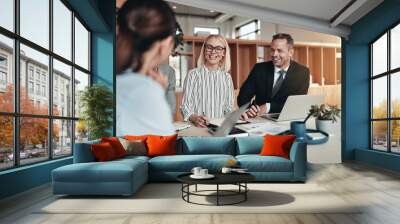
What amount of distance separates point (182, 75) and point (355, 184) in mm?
4429

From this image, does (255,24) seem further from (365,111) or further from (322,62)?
(365,111)

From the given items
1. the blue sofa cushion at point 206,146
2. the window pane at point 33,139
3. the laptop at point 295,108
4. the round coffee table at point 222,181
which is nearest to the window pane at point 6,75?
the window pane at point 33,139

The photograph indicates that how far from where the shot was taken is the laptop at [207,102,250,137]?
27.8 ft

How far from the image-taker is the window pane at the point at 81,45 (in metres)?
7.54

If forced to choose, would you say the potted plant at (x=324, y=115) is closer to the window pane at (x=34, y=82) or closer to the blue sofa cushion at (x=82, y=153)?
the blue sofa cushion at (x=82, y=153)

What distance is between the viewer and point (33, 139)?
5547 millimetres

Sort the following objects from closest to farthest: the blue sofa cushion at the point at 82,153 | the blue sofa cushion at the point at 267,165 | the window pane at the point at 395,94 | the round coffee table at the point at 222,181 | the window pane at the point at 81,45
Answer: the round coffee table at the point at 222,181, the blue sofa cushion at the point at 82,153, the blue sofa cushion at the point at 267,165, the window pane at the point at 81,45, the window pane at the point at 395,94

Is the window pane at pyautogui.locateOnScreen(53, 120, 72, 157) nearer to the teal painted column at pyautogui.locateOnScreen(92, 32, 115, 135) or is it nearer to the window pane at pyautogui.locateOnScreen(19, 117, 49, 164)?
the window pane at pyautogui.locateOnScreen(19, 117, 49, 164)

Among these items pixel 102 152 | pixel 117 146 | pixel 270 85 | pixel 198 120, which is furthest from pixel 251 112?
pixel 102 152

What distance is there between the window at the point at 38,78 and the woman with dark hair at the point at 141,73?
3.34 ft

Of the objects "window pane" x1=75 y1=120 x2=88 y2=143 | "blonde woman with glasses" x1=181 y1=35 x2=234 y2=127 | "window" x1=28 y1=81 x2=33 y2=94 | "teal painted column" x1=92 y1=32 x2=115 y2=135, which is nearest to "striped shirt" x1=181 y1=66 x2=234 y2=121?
"blonde woman with glasses" x1=181 y1=35 x2=234 y2=127

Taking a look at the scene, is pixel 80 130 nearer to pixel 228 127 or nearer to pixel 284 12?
pixel 228 127

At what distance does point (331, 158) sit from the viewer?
29.2ft

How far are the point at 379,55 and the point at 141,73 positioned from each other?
5392 mm
